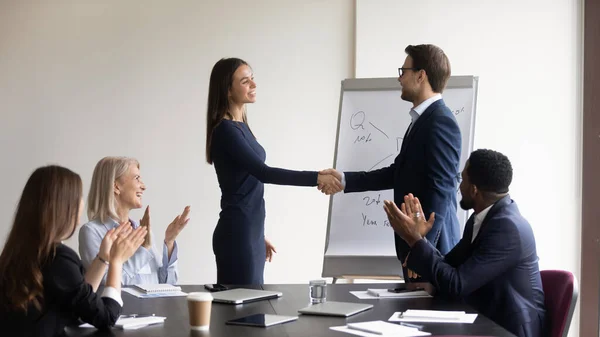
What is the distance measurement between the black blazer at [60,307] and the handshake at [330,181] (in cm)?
188

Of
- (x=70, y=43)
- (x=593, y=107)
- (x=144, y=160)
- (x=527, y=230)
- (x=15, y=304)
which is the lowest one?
(x=15, y=304)

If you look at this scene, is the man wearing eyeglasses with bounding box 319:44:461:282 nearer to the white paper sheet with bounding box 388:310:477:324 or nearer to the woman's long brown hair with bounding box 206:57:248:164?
the white paper sheet with bounding box 388:310:477:324

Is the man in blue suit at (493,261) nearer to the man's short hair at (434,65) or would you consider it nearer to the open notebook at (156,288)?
the man's short hair at (434,65)

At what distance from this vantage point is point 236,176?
3.40 m

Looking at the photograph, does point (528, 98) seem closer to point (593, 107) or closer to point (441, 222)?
point (593, 107)

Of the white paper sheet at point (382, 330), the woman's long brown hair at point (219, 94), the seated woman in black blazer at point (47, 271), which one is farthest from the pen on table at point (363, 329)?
the woman's long brown hair at point (219, 94)

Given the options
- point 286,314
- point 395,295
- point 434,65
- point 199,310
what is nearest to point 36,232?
point 199,310

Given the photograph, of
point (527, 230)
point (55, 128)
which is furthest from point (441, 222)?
point (55, 128)

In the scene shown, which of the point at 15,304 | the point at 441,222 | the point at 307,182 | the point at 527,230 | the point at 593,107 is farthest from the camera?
the point at 593,107

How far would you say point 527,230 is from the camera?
2.46 meters

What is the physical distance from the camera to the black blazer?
1877 mm

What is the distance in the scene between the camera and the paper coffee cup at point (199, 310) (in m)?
1.94

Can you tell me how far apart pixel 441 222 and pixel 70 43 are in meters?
2.98

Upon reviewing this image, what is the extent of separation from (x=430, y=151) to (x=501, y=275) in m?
0.66
